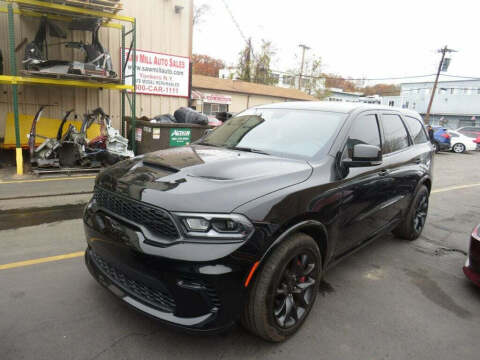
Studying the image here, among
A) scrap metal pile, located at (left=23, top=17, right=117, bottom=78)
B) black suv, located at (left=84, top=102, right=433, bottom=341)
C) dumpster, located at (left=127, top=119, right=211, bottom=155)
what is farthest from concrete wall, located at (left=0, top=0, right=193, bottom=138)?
black suv, located at (left=84, top=102, right=433, bottom=341)

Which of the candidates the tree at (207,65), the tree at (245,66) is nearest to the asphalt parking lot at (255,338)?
the tree at (245,66)

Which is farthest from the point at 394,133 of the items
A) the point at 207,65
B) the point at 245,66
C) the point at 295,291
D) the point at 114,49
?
the point at 207,65

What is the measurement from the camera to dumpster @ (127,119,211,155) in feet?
31.1

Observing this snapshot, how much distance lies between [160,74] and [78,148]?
4711 millimetres

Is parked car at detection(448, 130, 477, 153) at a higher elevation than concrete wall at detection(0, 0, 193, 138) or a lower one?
lower

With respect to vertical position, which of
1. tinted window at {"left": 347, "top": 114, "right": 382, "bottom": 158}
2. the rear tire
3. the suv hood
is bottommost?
the rear tire

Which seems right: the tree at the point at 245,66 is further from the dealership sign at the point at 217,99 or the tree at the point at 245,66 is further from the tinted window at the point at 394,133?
the tinted window at the point at 394,133

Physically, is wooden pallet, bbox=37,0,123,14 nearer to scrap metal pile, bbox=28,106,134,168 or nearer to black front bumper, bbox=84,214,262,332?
scrap metal pile, bbox=28,106,134,168

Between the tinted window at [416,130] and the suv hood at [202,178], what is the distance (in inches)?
97.2

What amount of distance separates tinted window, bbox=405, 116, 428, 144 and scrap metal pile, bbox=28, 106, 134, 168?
266 inches

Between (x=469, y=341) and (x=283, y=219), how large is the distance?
6.15 feet

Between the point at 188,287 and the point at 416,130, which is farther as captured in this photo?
the point at 416,130

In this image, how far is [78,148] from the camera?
8352 millimetres

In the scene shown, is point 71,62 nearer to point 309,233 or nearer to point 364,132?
point 364,132
